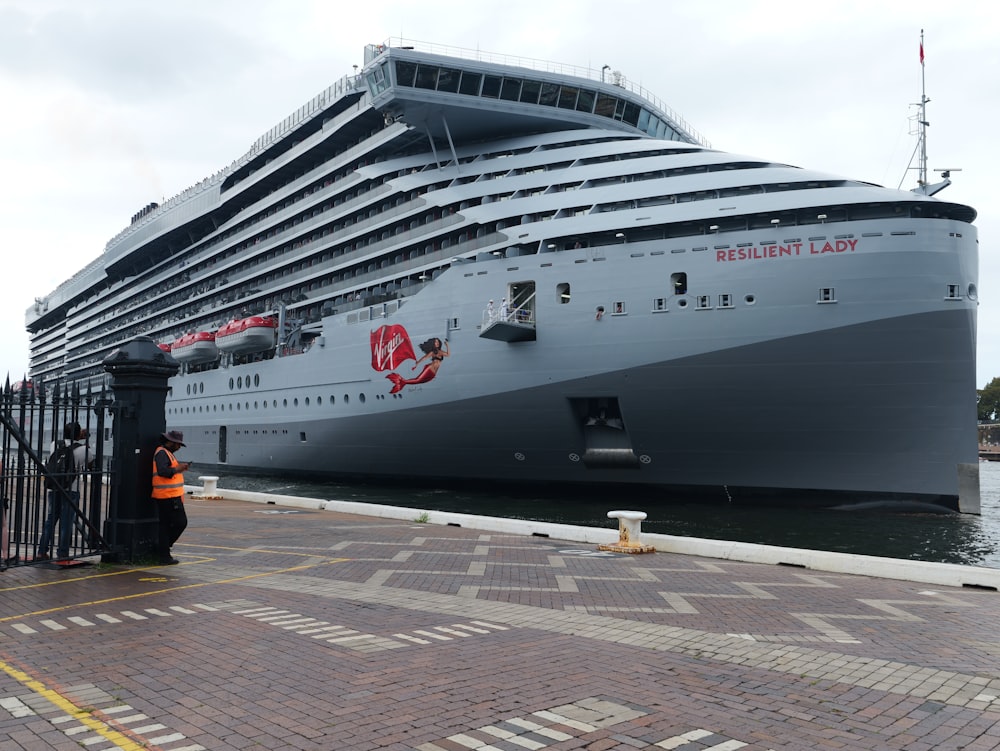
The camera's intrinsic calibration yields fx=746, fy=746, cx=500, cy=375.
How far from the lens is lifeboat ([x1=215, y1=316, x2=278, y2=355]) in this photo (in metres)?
35.9

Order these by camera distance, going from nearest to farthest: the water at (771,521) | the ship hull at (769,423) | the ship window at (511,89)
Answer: the water at (771,521), the ship hull at (769,423), the ship window at (511,89)

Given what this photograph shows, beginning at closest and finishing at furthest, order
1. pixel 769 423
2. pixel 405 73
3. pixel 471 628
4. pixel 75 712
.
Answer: pixel 75 712 → pixel 471 628 → pixel 769 423 → pixel 405 73

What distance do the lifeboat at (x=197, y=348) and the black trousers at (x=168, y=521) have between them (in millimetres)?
30979

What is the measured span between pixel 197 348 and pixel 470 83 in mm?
21838

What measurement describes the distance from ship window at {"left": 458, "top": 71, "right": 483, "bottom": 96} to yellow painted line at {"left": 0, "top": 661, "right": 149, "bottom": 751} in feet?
87.9

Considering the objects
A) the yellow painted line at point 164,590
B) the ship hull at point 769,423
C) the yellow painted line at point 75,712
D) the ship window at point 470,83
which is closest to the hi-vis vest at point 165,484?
the yellow painted line at point 164,590

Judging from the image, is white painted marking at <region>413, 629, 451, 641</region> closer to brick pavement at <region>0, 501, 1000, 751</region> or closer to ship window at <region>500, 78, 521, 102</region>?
brick pavement at <region>0, 501, 1000, 751</region>

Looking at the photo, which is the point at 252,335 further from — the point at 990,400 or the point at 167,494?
the point at 990,400

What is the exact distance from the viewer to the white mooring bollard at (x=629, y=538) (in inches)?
472

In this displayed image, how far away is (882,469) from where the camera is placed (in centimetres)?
2147

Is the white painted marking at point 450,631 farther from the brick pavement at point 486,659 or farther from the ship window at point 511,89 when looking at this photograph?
the ship window at point 511,89

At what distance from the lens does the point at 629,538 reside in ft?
40.0

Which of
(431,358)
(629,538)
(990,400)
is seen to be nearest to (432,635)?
(629,538)

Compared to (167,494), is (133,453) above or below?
above
